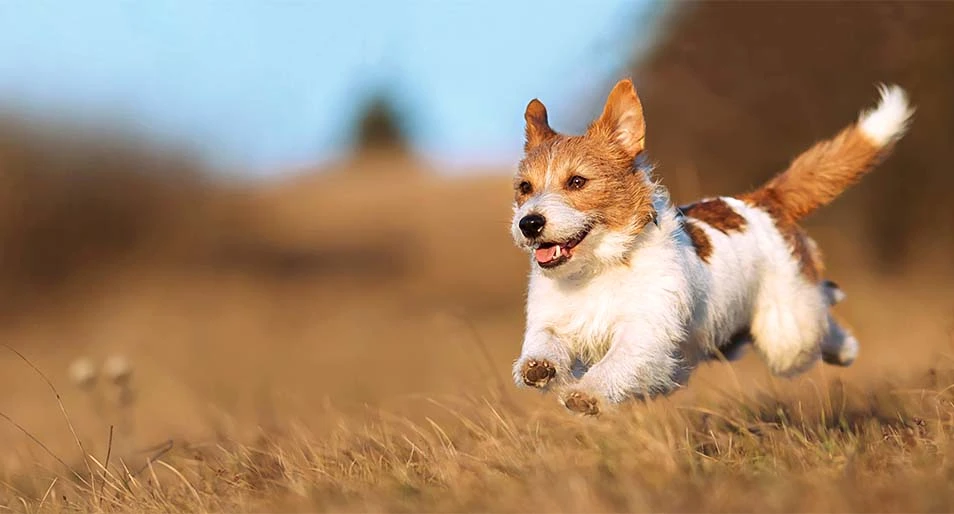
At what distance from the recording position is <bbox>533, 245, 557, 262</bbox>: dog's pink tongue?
4711mm

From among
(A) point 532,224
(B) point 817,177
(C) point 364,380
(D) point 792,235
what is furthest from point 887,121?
(C) point 364,380

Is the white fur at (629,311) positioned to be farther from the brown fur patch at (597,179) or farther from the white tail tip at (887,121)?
the white tail tip at (887,121)

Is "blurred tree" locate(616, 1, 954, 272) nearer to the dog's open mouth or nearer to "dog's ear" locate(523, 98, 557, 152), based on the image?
"dog's ear" locate(523, 98, 557, 152)

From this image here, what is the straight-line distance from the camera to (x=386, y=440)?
4.64 meters

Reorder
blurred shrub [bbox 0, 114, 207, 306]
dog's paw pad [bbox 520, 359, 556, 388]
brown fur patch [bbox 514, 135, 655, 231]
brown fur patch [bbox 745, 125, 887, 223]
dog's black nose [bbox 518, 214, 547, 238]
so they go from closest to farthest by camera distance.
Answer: dog's paw pad [bbox 520, 359, 556, 388] → dog's black nose [bbox 518, 214, 547, 238] → brown fur patch [bbox 514, 135, 655, 231] → brown fur patch [bbox 745, 125, 887, 223] → blurred shrub [bbox 0, 114, 207, 306]

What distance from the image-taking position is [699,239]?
531cm

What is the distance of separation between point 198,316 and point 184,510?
18.5m

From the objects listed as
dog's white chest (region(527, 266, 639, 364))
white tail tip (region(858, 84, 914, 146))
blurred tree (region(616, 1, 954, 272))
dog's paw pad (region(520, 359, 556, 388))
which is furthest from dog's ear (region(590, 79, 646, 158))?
blurred tree (region(616, 1, 954, 272))

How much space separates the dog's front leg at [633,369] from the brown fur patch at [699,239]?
0.55m

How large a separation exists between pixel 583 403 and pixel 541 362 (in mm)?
333

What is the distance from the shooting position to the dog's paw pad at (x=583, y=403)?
13.9ft

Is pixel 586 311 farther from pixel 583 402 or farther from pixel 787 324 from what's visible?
pixel 787 324

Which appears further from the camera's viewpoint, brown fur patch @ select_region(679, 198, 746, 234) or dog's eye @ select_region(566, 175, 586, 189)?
brown fur patch @ select_region(679, 198, 746, 234)

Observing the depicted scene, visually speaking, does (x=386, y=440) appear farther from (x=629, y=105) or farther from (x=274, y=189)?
(x=274, y=189)
